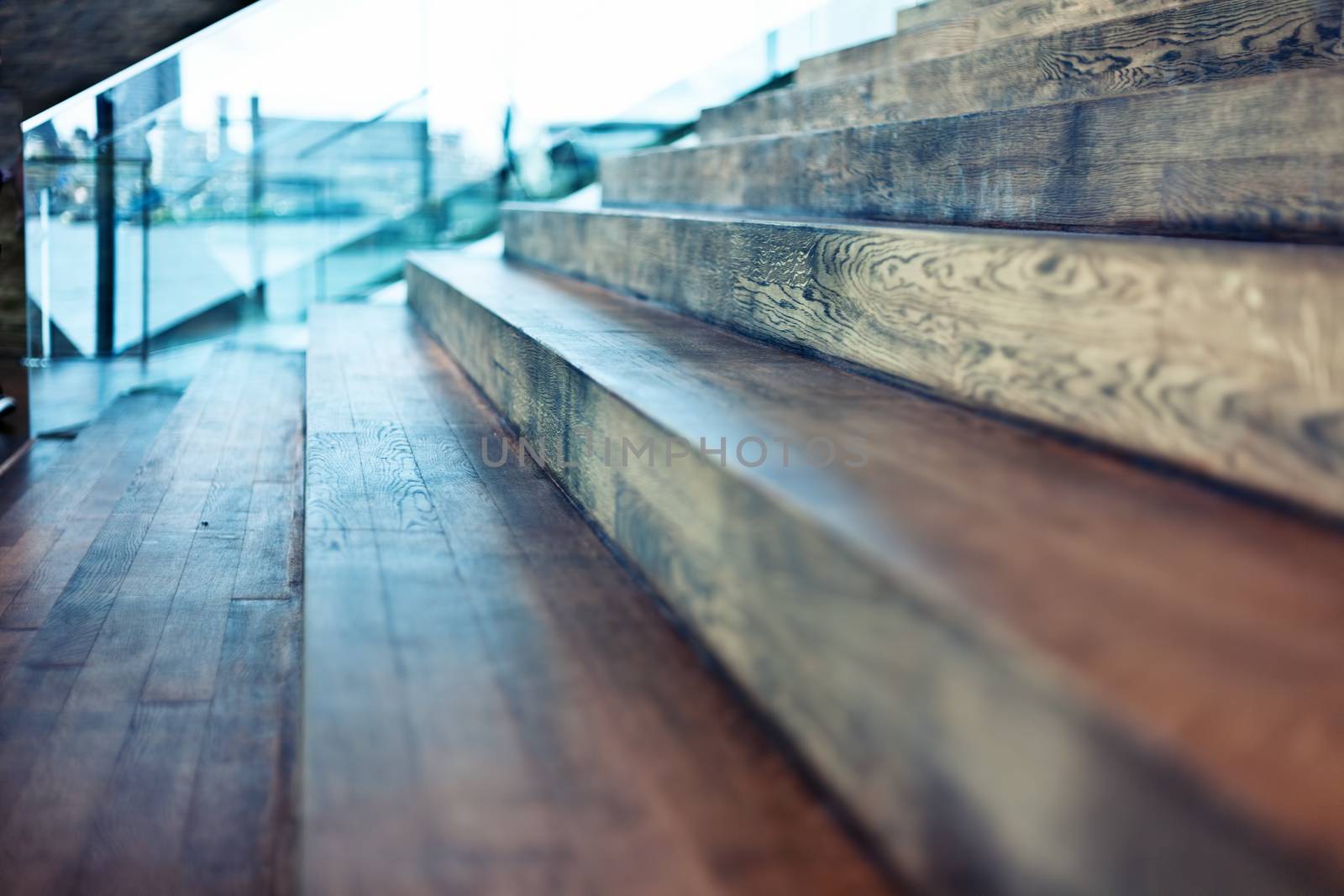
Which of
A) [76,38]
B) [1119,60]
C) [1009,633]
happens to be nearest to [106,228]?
[76,38]

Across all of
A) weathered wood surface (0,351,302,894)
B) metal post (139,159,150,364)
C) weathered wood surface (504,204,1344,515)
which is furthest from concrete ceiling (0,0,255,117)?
weathered wood surface (504,204,1344,515)

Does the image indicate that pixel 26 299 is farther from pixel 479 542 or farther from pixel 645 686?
pixel 645 686

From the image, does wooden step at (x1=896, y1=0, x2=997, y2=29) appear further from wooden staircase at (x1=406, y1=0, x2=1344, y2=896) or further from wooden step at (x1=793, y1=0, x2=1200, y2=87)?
wooden staircase at (x1=406, y1=0, x2=1344, y2=896)

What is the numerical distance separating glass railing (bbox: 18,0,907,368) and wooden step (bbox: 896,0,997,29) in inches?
41.1

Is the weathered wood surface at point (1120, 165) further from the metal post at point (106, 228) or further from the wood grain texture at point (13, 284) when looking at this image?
the metal post at point (106, 228)

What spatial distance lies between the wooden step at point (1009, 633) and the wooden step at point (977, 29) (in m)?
0.97

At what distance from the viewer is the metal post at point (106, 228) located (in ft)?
11.7

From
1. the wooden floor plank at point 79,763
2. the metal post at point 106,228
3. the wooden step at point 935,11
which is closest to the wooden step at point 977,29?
the wooden step at point 935,11

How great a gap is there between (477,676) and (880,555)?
37cm

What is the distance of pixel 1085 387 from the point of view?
0.90 meters

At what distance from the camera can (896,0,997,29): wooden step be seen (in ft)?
7.59

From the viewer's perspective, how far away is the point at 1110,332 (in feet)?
2.86

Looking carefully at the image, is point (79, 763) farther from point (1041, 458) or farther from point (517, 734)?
point (1041, 458)

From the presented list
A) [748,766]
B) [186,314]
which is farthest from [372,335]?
[748,766]
